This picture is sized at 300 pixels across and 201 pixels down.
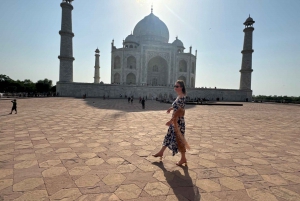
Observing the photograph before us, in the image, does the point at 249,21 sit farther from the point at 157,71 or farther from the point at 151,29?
the point at 157,71

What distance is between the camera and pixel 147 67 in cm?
3644

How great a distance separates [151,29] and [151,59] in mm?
7135

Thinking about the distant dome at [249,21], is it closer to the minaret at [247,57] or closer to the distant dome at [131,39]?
the minaret at [247,57]

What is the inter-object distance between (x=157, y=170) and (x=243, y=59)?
3623 cm

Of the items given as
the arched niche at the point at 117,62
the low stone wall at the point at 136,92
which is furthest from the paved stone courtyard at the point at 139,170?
the arched niche at the point at 117,62

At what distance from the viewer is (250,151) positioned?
11.7 feet

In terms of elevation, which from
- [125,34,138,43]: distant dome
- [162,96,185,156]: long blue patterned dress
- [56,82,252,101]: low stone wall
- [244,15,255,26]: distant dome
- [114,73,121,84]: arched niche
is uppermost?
[244,15,255,26]: distant dome

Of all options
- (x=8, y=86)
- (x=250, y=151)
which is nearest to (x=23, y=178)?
(x=250, y=151)

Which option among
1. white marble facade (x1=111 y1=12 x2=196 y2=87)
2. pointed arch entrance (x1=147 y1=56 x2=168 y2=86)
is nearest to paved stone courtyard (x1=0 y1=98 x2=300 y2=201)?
white marble facade (x1=111 y1=12 x2=196 y2=87)

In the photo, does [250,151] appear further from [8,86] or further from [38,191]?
[8,86]

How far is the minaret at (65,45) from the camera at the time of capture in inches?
1075

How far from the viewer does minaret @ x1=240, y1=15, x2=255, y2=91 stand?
31859mm

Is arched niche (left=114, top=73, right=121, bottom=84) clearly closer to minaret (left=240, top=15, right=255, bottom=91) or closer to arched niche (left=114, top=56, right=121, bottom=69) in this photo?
arched niche (left=114, top=56, right=121, bottom=69)

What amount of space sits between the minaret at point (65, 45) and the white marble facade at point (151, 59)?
9841 mm
